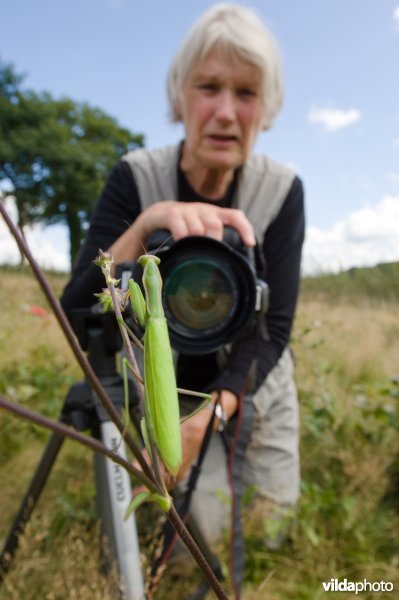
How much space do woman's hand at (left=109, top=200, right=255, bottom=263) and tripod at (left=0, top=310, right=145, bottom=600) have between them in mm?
243

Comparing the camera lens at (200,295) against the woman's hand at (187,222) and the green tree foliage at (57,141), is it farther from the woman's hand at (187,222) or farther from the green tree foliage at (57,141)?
the green tree foliage at (57,141)

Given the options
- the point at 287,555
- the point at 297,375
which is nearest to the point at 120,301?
the point at 287,555

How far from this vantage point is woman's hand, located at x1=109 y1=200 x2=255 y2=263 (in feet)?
1.53

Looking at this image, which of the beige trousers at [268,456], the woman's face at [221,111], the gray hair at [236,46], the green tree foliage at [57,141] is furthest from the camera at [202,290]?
the green tree foliage at [57,141]

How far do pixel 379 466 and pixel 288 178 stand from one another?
903 millimetres

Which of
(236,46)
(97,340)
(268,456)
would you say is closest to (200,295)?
(97,340)

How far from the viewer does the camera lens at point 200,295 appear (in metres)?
0.39

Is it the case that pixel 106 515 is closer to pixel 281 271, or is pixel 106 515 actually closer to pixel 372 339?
pixel 281 271

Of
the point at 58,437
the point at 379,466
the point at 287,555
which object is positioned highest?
the point at 58,437

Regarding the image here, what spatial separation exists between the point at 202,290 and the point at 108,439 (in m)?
0.44

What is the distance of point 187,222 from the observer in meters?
0.51

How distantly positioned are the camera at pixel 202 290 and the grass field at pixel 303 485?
1.29 ft

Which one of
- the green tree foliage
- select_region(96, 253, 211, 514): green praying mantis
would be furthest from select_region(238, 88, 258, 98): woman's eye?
the green tree foliage

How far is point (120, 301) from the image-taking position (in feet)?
0.71
